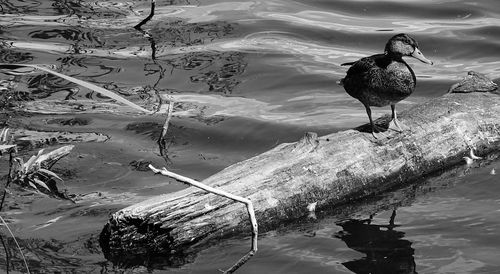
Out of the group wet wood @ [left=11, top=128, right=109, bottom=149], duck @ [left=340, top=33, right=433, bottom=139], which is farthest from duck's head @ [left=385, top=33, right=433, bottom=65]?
wet wood @ [left=11, top=128, right=109, bottom=149]

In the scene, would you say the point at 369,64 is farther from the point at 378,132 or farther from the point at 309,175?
the point at 309,175

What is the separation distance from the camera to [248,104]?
32.7 feet

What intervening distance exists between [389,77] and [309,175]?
1.27m

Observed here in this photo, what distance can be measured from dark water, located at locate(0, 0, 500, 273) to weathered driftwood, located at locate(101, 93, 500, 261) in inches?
6.5

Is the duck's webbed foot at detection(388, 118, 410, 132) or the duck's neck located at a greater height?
the duck's neck

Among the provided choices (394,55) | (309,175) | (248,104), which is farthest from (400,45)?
(248,104)

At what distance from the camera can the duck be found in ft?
24.8

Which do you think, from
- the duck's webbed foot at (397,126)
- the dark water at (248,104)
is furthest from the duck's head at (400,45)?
the dark water at (248,104)

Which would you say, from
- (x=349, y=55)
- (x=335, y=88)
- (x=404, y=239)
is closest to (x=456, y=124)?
(x=404, y=239)

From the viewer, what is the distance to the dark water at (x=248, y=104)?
6688 millimetres

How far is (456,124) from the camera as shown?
25.1 feet

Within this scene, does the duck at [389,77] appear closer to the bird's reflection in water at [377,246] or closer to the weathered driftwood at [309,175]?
the weathered driftwood at [309,175]

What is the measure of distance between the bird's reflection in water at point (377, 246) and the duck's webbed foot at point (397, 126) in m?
0.64

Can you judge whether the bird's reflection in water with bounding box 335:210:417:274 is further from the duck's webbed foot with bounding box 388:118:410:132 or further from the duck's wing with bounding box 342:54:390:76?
the duck's wing with bounding box 342:54:390:76
